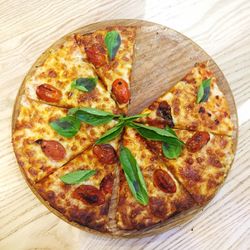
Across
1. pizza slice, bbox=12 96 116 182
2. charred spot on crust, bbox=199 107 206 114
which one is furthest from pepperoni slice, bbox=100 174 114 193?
charred spot on crust, bbox=199 107 206 114

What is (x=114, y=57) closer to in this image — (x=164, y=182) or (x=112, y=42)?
(x=112, y=42)

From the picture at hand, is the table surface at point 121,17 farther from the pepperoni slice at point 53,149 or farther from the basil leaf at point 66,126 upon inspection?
the basil leaf at point 66,126

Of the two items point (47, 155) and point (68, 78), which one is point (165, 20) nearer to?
point (68, 78)

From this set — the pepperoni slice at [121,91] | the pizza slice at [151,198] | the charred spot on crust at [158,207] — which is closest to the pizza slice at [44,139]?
the pepperoni slice at [121,91]

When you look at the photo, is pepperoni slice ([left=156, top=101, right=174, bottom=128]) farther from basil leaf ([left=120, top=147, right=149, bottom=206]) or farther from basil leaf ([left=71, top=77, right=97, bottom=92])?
basil leaf ([left=71, top=77, right=97, bottom=92])

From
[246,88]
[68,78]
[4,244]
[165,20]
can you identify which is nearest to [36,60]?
[68,78]

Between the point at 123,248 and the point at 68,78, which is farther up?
the point at 68,78
